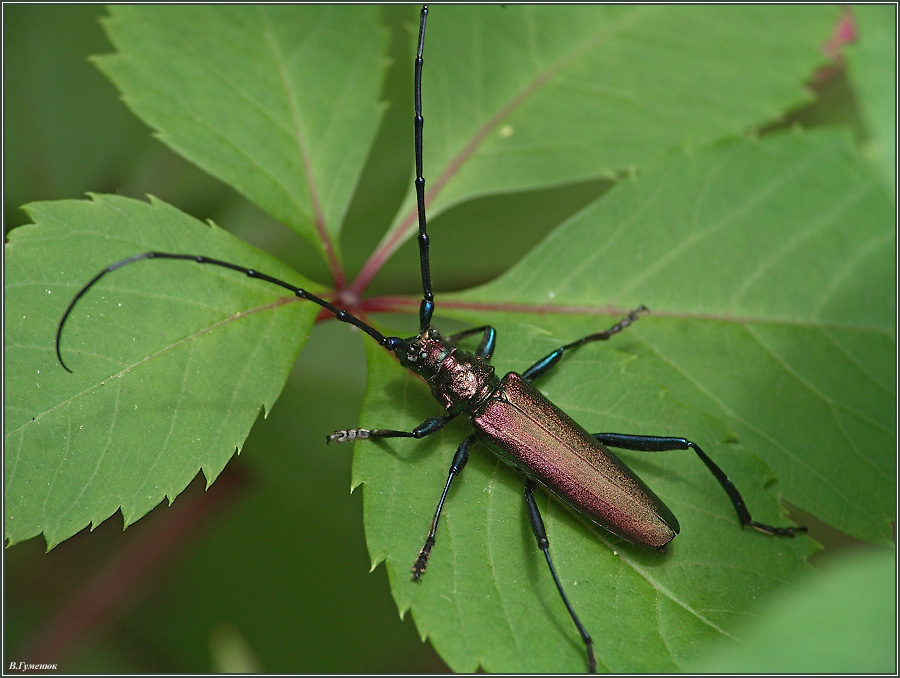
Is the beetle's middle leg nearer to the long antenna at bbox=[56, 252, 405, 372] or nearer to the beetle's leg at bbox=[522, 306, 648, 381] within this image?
the beetle's leg at bbox=[522, 306, 648, 381]

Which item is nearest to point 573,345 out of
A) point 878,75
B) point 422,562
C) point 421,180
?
point 421,180

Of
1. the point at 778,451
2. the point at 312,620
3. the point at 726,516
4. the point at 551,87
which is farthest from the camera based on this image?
the point at 312,620

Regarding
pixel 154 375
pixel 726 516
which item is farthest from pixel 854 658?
pixel 154 375

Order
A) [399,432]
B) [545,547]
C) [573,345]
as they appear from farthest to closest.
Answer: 1. [573,345]
2. [399,432]
3. [545,547]

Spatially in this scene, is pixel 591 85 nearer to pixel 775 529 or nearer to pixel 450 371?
pixel 450 371

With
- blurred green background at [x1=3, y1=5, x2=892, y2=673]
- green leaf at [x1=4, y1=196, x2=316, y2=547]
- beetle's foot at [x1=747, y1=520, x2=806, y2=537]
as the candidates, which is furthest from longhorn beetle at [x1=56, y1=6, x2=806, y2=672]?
blurred green background at [x1=3, y1=5, x2=892, y2=673]

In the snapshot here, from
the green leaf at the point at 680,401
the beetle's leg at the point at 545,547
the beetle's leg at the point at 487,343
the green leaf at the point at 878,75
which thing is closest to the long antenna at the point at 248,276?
the green leaf at the point at 680,401

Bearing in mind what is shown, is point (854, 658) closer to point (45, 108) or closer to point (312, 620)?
point (312, 620)
